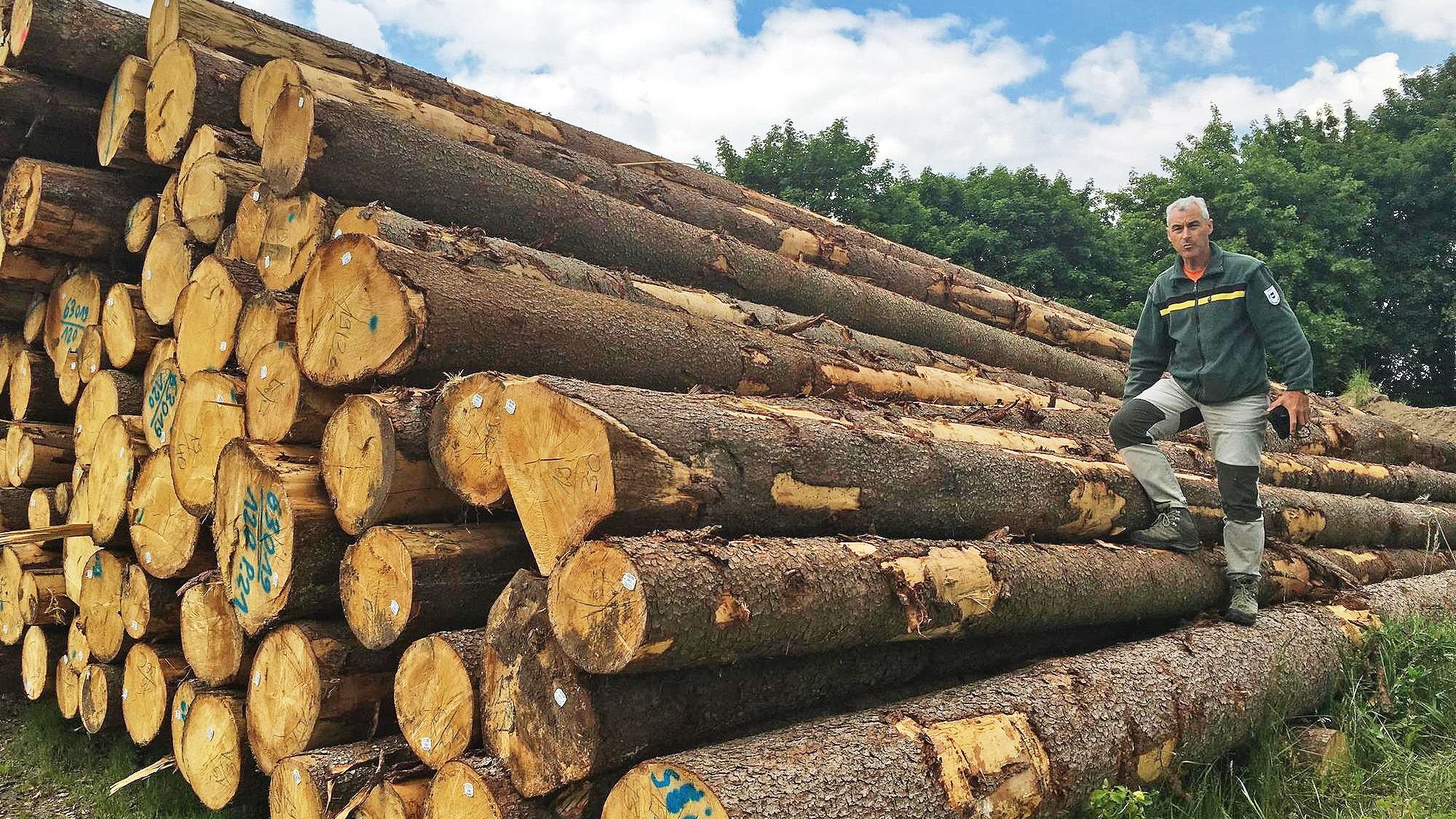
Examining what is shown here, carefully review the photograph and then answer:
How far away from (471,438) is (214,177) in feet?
7.65

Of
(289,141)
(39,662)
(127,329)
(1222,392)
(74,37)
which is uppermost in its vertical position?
(74,37)

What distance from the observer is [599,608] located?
223 centimetres

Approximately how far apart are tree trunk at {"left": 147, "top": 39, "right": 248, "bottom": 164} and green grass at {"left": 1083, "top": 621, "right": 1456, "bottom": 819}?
4.59 meters

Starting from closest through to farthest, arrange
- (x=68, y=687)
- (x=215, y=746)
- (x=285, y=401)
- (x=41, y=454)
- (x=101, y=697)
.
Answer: (x=285, y=401) → (x=215, y=746) → (x=101, y=697) → (x=68, y=687) → (x=41, y=454)

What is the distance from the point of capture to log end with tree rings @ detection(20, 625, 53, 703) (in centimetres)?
482

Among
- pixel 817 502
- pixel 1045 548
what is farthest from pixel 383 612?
pixel 1045 548

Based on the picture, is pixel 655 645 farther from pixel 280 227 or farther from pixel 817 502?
pixel 280 227

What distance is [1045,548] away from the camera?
136 inches

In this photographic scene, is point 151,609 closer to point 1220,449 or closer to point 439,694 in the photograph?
point 439,694

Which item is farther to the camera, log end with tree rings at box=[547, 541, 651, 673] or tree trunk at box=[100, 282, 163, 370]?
tree trunk at box=[100, 282, 163, 370]

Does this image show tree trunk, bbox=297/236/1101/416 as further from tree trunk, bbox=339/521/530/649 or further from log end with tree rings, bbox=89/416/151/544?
log end with tree rings, bbox=89/416/151/544

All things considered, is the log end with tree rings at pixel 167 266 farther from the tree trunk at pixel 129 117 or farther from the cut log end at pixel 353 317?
the cut log end at pixel 353 317

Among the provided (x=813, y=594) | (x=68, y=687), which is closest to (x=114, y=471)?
(x=68, y=687)

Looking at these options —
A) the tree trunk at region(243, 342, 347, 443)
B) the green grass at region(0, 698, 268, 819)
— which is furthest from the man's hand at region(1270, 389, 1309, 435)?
the green grass at region(0, 698, 268, 819)
